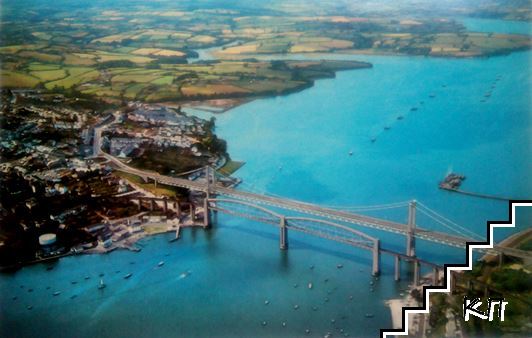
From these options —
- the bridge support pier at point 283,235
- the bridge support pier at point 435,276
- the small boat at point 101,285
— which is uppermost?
the bridge support pier at point 283,235

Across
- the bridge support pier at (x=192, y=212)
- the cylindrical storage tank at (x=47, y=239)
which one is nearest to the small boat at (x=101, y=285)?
the cylindrical storage tank at (x=47, y=239)

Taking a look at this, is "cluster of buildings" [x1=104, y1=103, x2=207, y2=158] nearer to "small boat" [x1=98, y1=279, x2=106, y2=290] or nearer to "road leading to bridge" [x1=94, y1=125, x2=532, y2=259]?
"road leading to bridge" [x1=94, y1=125, x2=532, y2=259]

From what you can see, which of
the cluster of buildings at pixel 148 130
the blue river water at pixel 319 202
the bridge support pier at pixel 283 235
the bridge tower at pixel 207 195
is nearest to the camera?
the blue river water at pixel 319 202

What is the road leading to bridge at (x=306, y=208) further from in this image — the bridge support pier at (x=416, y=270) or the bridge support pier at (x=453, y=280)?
the bridge support pier at (x=453, y=280)

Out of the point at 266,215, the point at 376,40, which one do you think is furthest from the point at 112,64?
the point at 376,40

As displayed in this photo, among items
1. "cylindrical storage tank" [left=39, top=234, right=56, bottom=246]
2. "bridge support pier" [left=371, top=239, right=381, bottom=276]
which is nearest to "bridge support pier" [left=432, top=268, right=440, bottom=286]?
"bridge support pier" [left=371, top=239, right=381, bottom=276]

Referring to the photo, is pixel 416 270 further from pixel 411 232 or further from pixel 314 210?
pixel 314 210
